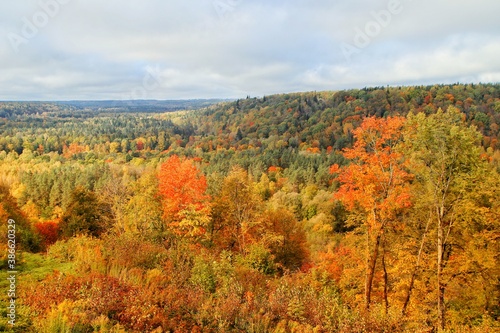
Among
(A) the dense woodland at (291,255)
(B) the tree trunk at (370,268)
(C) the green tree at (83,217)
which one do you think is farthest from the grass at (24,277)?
(B) the tree trunk at (370,268)

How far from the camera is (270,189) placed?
250 feet

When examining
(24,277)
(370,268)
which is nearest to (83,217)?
(24,277)

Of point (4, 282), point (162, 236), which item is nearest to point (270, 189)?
point (162, 236)

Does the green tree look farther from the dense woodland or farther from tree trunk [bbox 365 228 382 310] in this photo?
tree trunk [bbox 365 228 382 310]

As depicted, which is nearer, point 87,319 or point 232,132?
point 87,319

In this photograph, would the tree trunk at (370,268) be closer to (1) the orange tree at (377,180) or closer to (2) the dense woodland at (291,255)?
(1) the orange tree at (377,180)

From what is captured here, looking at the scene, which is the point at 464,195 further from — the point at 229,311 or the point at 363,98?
the point at 363,98

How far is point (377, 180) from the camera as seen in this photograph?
1867 cm

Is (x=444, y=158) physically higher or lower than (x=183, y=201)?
higher

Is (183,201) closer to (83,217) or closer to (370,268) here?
(83,217)

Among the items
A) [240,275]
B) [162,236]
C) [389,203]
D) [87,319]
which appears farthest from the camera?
[162,236]

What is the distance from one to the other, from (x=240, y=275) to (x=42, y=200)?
64388 millimetres

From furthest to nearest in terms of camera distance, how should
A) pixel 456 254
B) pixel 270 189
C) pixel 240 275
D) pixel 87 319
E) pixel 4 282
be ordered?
pixel 270 189 < pixel 456 254 < pixel 240 275 < pixel 4 282 < pixel 87 319

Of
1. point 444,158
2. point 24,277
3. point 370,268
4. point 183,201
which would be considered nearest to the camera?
point 24,277
